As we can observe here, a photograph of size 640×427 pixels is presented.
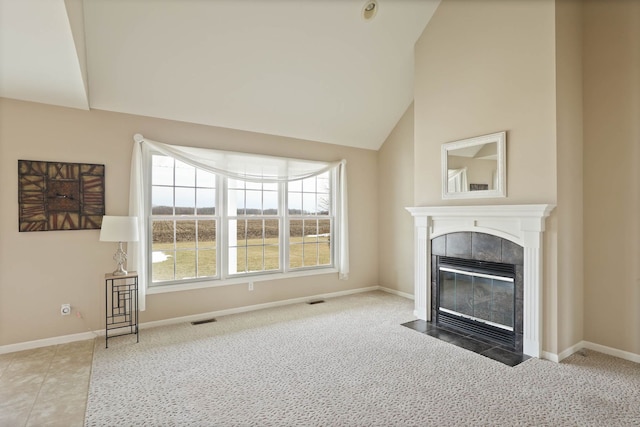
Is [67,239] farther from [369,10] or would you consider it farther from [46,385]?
[369,10]

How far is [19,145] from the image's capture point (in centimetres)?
330

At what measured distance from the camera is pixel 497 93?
137 inches

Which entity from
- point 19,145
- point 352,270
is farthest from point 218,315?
point 19,145

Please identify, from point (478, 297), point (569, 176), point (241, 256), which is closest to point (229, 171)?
point (241, 256)

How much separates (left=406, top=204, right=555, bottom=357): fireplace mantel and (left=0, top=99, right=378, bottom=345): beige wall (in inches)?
109

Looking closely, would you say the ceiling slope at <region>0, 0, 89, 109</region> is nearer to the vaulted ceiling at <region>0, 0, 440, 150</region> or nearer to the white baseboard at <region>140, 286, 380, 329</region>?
the vaulted ceiling at <region>0, 0, 440, 150</region>

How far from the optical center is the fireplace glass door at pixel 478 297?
342cm

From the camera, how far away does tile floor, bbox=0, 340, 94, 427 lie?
2238 millimetres

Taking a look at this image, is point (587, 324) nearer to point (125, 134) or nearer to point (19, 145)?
point (125, 134)

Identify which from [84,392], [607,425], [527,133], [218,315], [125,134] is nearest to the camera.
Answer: [607,425]

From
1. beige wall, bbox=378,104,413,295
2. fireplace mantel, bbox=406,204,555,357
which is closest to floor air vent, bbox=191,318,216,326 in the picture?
fireplace mantel, bbox=406,204,555,357

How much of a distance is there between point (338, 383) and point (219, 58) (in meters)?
3.44

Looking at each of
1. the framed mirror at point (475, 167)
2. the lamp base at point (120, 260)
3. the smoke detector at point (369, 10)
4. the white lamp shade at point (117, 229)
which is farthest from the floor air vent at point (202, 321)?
the smoke detector at point (369, 10)

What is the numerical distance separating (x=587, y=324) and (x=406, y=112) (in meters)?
3.60
